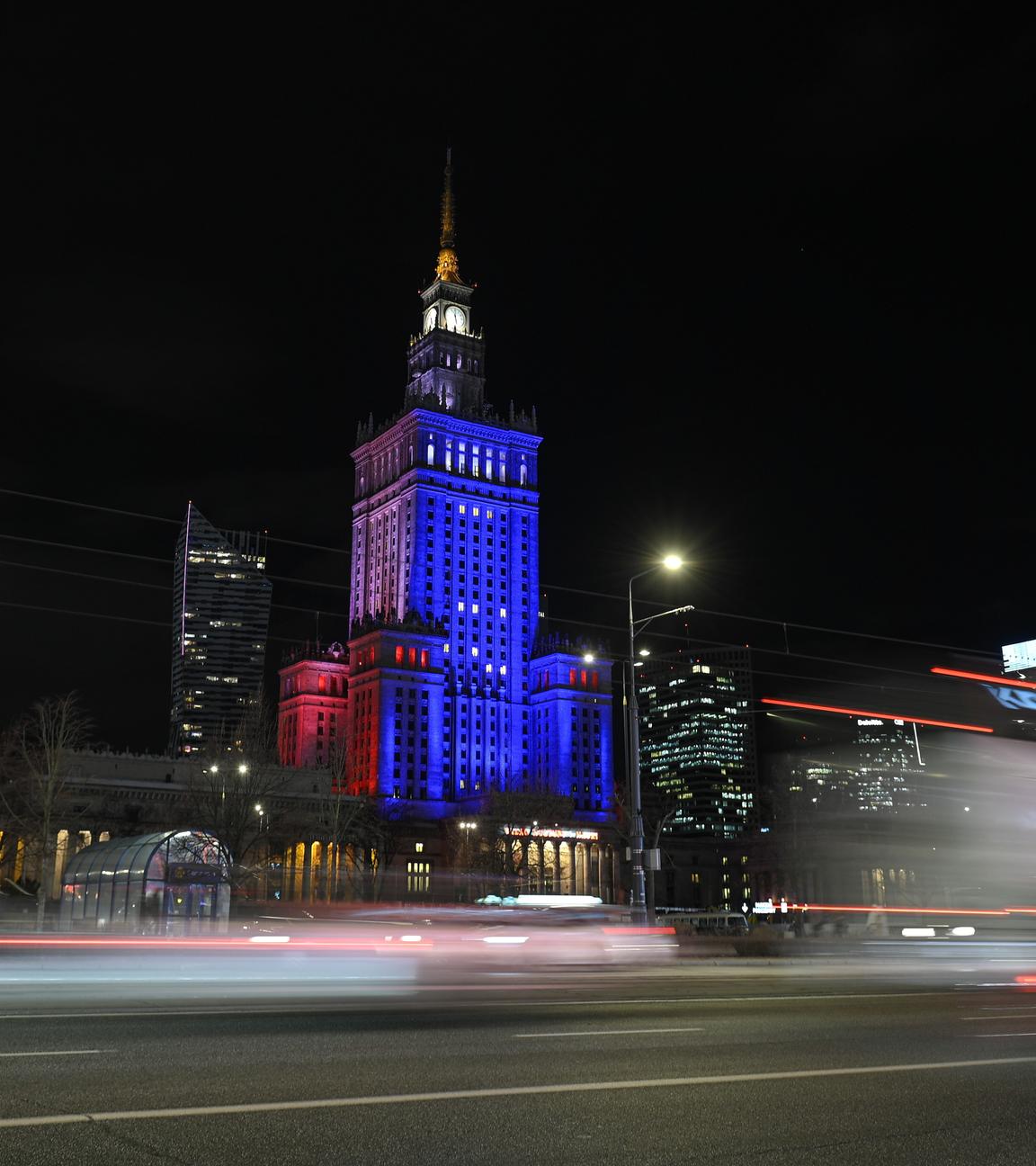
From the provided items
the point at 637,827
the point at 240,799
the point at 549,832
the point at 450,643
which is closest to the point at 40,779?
the point at 240,799

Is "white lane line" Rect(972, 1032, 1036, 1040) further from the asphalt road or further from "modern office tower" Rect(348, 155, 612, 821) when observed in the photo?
"modern office tower" Rect(348, 155, 612, 821)

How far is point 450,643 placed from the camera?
15500 centimetres

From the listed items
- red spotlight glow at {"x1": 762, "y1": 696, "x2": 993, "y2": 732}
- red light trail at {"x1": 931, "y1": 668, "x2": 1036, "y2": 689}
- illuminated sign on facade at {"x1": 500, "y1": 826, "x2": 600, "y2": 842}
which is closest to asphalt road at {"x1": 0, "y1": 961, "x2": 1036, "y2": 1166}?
red spotlight glow at {"x1": 762, "y1": 696, "x2": 993, "y2": 732}

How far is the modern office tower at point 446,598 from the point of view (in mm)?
148250

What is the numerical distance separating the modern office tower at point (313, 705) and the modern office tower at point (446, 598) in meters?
8.70

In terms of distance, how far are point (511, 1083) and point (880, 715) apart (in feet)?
70.9

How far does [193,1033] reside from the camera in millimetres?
13359

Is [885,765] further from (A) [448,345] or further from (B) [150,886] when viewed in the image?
(A) [448,345]

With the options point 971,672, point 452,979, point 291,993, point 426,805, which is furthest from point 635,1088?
point 426,805

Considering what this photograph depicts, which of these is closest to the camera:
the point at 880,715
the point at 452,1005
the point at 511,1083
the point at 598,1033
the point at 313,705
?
the point at 511,1083

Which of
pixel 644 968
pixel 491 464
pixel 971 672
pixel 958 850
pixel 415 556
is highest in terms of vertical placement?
pixel 491 464

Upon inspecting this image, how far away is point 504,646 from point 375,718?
2253 cm

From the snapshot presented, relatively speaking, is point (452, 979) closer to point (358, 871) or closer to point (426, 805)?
point (358, 871)

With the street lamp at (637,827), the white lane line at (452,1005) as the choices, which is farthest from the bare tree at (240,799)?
the white lane line at (452,1005)
